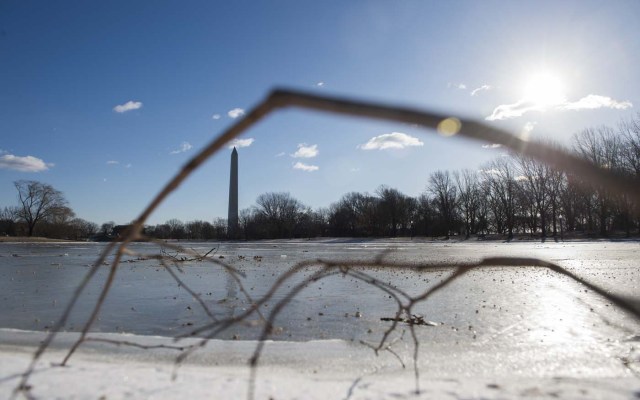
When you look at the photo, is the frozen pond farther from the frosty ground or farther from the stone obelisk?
the stone obelisk

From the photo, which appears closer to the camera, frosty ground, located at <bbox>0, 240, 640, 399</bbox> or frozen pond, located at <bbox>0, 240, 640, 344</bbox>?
frosty ground, located at <bbox>0, 240, 640, 399</bbox>

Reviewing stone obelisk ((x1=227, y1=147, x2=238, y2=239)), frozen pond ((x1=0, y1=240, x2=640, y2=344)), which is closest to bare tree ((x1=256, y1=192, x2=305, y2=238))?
stone obelisk ((x1=227, y1=147, x2=238, y2=239))

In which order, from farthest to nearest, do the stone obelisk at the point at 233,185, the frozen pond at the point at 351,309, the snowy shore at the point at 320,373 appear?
the stone obelisk at the point at 233,185 < the frozen pond at the point at 351,309 < the snowy shore at the point at 320,373

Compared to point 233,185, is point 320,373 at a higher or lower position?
lower

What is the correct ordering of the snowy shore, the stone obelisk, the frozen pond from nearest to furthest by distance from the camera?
1. the snowy shore
2. the frozen pond
3. the stone obelisk

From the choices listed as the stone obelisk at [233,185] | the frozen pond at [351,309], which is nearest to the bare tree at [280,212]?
the stone obelisk at [233,185]

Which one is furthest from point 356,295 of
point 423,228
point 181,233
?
point 181,233

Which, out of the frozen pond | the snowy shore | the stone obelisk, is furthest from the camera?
the stone obelisk

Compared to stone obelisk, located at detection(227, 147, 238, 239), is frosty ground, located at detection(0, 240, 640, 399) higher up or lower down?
lower down

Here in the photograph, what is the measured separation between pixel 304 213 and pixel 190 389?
8703cm

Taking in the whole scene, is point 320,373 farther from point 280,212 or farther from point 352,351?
point 280,212

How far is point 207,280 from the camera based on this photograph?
1064cm

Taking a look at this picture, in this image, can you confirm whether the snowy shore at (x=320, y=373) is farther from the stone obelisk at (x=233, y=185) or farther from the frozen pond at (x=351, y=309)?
the stone obelisk at (x=233, y=185)

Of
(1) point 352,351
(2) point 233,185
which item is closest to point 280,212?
(2) point 233,185
